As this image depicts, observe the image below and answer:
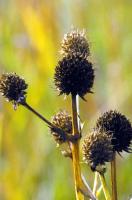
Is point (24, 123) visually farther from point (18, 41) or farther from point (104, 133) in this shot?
point (104, 133)

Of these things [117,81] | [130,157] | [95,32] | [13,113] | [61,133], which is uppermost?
[95,32]

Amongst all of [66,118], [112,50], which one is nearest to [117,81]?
[112,50]

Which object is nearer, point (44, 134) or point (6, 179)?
point (6, 179)

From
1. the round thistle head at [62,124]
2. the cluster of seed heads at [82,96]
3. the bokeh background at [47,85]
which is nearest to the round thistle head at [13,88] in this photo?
the cluster of seed heads at [82,96]

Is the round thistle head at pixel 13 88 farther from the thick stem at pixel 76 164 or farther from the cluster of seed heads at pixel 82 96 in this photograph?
the thick stem at pixel 76 164

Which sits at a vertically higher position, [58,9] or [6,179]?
[58,9]

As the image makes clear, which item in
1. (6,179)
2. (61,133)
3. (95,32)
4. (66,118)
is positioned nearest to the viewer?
(61,133)

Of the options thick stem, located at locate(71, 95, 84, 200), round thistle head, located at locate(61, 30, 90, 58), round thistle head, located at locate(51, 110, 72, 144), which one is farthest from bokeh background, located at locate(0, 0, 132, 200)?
thick stem, located at locate(71, 95, 84, 200)
